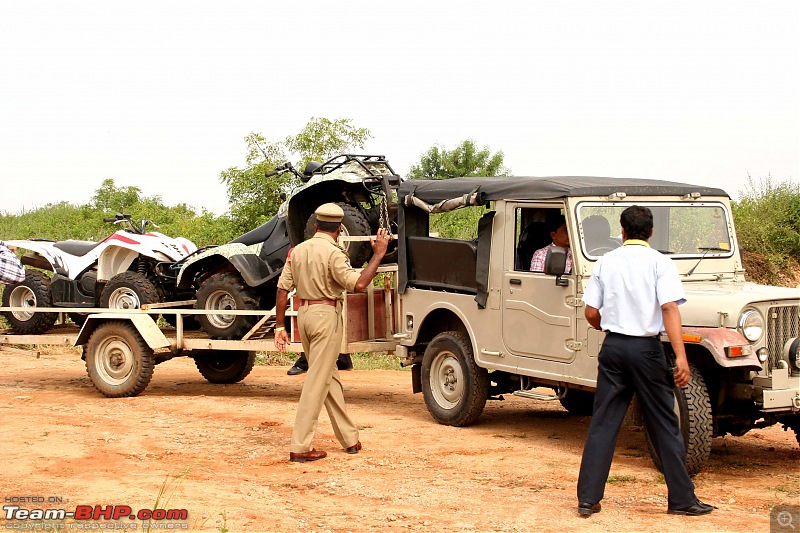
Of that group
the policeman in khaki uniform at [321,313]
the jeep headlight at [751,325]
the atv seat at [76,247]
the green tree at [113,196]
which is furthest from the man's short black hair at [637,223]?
the green tree at [113,196]

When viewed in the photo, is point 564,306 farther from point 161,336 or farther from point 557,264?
point 161,336

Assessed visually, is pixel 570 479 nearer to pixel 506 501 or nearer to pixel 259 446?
pixel 506 501

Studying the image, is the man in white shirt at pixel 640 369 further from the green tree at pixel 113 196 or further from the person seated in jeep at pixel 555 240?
the green tree at pixel 113 196

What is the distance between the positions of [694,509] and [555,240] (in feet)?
9.71

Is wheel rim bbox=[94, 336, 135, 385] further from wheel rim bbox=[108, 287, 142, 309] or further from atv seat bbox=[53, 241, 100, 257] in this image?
atv seat bbox=[53, 241, 100, 257]

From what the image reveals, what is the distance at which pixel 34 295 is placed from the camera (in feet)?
39.3

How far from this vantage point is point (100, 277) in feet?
38.5

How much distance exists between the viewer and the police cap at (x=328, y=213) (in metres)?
8.05

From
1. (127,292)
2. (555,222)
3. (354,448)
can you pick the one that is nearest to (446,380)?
(354,448)

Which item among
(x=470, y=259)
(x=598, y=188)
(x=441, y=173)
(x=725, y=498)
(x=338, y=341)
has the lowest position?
(x=725, y=498)

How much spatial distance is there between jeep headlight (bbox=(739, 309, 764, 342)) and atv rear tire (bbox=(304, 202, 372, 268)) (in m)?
4.22

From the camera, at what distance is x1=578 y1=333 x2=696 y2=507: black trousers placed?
20.0ft

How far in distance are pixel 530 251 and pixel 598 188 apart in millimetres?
905

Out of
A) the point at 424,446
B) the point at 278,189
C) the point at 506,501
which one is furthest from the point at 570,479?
the point at 278,189
